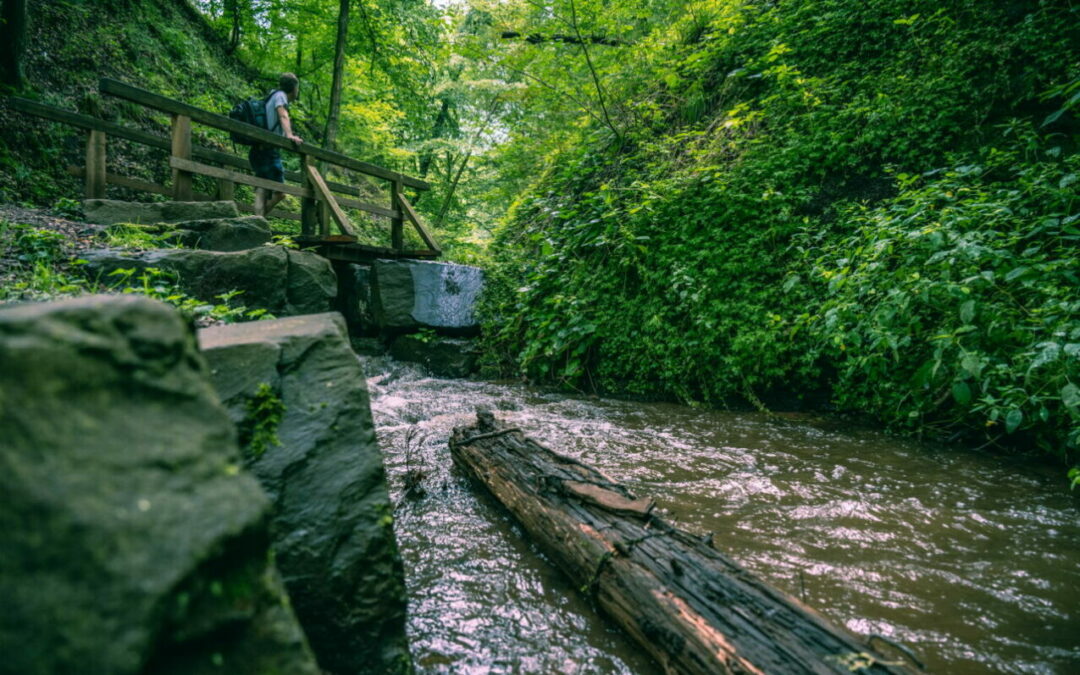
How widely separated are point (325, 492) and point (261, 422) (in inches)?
13.8

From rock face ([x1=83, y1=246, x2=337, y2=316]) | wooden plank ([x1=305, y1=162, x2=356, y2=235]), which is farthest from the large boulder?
rock face ([x1=83, y1=246, x2=337, y2=316])

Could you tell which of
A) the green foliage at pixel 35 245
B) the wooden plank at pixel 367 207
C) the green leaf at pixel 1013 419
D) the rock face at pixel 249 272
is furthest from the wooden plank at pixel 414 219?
the green leaf at pixel 1013 419

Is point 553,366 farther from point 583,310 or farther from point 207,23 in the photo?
point 207,23

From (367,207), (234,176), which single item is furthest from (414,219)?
(234,176)

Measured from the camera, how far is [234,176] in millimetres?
6152

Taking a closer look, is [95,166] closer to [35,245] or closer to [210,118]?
[210,118]

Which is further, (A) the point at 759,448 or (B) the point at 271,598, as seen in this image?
(A) the point at 759,448

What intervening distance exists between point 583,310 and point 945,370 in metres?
3.83

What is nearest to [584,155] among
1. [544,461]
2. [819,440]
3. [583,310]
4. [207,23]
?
[583,310]

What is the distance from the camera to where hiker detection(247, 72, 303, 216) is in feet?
22.0

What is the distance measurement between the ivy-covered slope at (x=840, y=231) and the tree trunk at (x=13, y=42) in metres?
8.44

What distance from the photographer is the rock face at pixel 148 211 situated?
5418 mm

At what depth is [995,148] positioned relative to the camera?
4289 mm

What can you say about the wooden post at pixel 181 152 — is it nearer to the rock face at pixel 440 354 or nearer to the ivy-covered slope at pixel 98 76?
the ivy-covered slope at pixel 98 76
